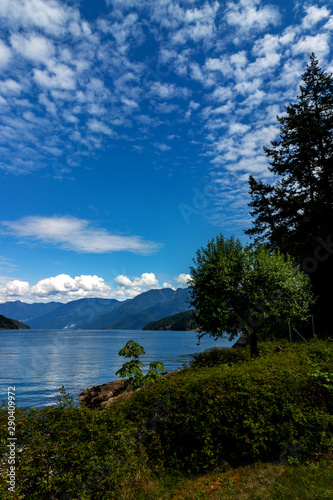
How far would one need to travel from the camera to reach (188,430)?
22.7ft

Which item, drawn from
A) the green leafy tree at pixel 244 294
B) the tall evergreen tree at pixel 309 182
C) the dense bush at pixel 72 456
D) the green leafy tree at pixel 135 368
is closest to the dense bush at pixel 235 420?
the green leafy tree at pixel 135 368

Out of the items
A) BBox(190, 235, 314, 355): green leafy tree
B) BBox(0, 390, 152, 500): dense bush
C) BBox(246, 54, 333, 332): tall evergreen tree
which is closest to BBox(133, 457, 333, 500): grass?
BBox(0, 390, 152, 500): dense bush

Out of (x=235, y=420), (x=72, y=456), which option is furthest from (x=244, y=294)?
(x=72, y=456)

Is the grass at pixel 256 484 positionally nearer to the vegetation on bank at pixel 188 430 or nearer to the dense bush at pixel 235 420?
the vegetation on bank at pixel 188 430

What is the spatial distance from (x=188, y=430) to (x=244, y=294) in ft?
34.3

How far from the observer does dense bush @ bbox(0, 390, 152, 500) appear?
480 centimetres

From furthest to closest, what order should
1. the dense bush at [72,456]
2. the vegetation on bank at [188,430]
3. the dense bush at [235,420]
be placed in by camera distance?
the dense bush at [235,420], the vegetation on bank at [188,430], the dense bush at [72,456]

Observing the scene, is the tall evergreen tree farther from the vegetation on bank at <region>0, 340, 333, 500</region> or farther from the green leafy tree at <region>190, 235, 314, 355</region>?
the vegetation on bank at <region>0, 340, 333, 500</region>

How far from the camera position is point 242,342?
31.0m

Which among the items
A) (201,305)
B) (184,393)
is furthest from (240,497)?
(201,305)

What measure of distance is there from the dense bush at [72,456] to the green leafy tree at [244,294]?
10.4 m

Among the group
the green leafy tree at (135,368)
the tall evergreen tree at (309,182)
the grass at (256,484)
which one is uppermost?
the tall evergreen tree at (309,182)

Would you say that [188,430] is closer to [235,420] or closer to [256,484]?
[235,420]

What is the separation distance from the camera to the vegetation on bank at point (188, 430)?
17.6 feet
